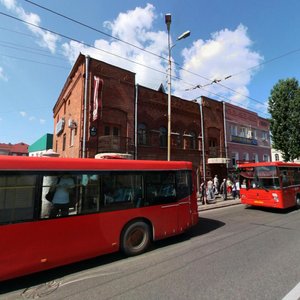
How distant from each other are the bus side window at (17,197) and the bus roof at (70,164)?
22 cm

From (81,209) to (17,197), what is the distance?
4.42 feet

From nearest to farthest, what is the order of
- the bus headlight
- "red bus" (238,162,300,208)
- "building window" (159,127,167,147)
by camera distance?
the bus headlight
"red bus" (238,162,300,208)
"building window" (159,127,167,147)

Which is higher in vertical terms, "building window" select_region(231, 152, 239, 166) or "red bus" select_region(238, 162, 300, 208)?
"building window" select_region(231, 152, 239, 166)

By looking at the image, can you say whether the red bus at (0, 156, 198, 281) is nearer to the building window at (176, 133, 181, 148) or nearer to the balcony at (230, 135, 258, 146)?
the building window at (176, 133, 181, 148)

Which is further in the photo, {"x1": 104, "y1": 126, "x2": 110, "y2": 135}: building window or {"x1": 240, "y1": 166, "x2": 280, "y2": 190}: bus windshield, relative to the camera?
{"x1": 104, "y1": 126, "x2": 110, "y2": 135}: building window

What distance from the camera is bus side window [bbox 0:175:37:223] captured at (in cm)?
459

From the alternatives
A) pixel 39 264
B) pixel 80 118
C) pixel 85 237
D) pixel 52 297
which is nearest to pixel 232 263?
pixel 85 237

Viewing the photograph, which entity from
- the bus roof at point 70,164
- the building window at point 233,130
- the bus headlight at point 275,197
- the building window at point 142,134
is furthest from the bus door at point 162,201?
the building window at point 233,130

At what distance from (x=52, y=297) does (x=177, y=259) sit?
9.40 feet

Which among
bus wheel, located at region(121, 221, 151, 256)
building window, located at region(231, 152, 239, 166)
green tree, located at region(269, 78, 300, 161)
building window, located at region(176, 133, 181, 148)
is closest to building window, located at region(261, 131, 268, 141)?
green tree, located at region(269, 78, 300, 161)

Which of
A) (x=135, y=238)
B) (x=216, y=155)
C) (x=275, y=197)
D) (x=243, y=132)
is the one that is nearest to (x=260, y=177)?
(x=275, y=197)

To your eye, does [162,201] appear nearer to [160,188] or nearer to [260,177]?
A: [160,188]

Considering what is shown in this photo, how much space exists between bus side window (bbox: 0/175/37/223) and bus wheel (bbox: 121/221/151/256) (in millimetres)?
2414

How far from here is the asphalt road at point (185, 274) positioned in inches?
167
